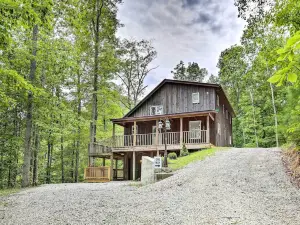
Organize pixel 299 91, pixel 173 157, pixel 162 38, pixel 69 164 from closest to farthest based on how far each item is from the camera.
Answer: pixel 299 91
pixel 173 157
pixel 69 164
pixel 162 38

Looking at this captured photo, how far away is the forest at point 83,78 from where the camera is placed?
26.6 feet

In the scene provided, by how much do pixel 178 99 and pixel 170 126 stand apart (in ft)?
7.91

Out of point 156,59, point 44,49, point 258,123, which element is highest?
point 156,59

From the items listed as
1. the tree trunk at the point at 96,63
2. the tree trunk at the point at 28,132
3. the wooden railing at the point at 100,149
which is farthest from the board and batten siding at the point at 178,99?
the tree trunk at the point at 28,132

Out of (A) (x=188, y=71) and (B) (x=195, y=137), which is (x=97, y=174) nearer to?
(B) (x=195, y=137)

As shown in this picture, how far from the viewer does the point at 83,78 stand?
2378 cm

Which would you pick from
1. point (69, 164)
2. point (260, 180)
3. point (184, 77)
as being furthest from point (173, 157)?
point (184, 77)

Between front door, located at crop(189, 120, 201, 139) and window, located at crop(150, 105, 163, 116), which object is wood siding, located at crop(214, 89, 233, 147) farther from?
window, located at crop(150, 105, 163, 116)

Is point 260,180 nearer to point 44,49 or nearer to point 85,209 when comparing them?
point 85,209

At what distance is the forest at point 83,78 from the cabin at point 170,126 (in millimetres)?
2059

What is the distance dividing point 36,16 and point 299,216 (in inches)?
289

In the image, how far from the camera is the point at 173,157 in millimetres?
17875

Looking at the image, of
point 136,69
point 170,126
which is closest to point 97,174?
point 170,126

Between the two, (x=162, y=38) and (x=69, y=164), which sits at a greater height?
(x=162, y=38)
